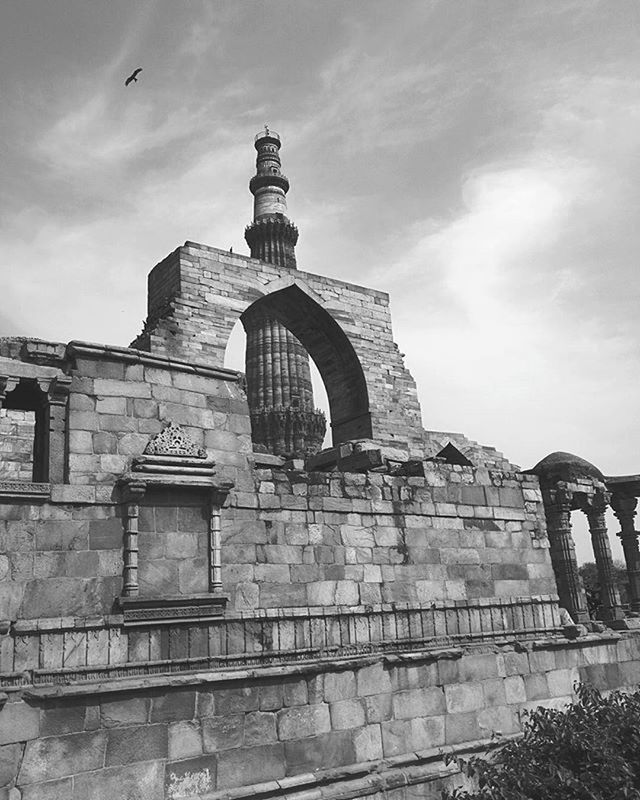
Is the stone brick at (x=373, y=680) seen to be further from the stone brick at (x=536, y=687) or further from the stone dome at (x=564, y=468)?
the stone dome at (x=564, y=468)

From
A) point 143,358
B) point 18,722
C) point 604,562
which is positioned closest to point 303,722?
point 18,722

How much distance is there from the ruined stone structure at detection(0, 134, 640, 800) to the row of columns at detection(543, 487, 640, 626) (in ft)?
13.4

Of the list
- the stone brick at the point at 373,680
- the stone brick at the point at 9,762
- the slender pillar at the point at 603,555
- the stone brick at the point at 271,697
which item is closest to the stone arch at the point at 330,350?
the slender pillar at the point at 603,555

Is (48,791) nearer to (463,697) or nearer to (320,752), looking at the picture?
(320,752)

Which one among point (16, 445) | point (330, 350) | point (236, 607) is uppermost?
point (330, 350)

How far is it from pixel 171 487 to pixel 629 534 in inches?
479

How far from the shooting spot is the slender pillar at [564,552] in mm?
13172

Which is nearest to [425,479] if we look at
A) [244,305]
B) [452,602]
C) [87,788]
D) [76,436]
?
[452,602]

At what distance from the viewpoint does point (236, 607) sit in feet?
23.1

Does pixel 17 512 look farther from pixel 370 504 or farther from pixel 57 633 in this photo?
pixel 370 504

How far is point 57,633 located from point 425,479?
4645 mm

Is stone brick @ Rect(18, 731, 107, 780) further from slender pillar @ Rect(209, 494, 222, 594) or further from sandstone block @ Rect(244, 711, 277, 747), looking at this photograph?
slender pillar @ Rect(209, 494, 222, 594)

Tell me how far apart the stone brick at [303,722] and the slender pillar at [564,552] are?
8.39 meters

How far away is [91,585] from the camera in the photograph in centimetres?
629
